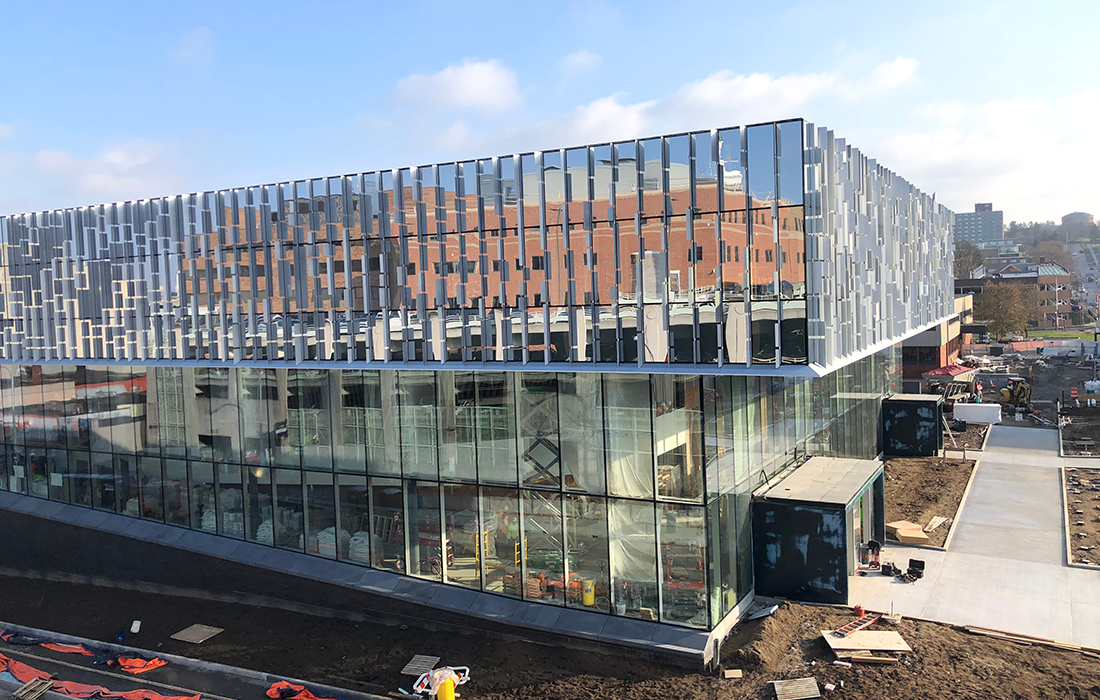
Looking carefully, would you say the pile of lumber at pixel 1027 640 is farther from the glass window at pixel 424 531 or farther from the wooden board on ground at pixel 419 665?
the glass window at pixel 424 531

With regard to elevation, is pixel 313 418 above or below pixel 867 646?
above

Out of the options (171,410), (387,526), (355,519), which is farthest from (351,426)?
(171,410)

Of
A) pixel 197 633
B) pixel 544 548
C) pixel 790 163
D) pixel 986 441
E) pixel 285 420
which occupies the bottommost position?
pixel 197 633

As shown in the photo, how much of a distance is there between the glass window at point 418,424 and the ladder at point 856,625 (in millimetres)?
10896

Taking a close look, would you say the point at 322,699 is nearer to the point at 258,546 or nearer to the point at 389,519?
the point at 389,519

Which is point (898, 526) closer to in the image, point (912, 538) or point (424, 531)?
point (912, 538)

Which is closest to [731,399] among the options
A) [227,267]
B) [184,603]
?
[227,267]

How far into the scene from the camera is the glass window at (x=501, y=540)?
2097 cm

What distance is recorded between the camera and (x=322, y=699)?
18.1m

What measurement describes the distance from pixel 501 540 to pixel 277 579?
7769 millimetres

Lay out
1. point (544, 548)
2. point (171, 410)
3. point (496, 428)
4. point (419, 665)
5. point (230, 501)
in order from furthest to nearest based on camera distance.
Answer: point (171, 410), point (230, 501), point (496, 428), point (544, 548), point (419, 665)

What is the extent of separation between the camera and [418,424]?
2231 cm

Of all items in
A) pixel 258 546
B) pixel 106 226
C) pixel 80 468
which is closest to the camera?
pixel 258 546

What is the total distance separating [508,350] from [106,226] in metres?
16.3
